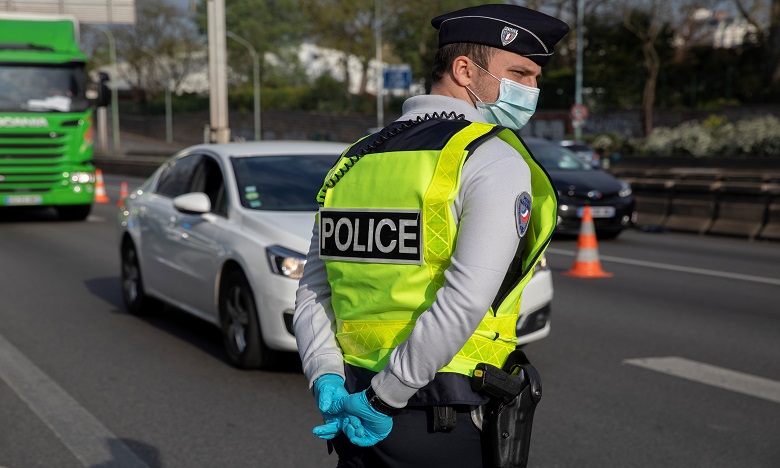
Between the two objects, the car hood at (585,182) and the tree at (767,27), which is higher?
the tree at (767,27)

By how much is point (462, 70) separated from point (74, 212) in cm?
1762

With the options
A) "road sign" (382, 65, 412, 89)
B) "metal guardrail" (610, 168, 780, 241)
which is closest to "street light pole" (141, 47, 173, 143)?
"road sign" (382, 65, 412, 89)

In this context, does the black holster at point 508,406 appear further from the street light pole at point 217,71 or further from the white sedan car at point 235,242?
the street light pole at point 217,71

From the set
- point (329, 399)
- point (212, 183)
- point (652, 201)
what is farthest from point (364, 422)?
point (652, 201)

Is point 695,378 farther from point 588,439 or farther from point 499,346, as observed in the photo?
point 499,346

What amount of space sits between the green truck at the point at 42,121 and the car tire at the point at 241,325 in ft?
38.4

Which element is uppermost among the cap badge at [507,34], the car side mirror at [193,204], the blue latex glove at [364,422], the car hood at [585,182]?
the cap badge at [507,34]

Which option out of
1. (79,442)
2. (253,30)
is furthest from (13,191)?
(253,30)

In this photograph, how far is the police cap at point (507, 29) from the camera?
2363 mm

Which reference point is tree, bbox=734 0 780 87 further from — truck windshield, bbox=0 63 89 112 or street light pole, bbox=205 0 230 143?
truck windshield, bbox=0 63 89 112

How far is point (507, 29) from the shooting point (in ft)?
7.74

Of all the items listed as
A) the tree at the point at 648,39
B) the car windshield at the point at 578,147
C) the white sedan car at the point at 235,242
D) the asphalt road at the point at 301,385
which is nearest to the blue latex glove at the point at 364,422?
the asphalt road at the point at 301,385

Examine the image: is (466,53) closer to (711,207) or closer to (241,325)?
(241,325)

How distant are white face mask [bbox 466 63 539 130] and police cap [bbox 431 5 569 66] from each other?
72 millimetres
